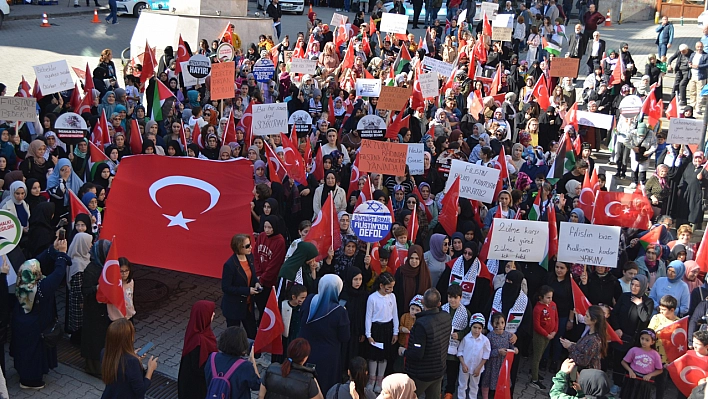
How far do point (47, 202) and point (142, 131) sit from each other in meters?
3.32

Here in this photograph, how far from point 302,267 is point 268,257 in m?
0.71

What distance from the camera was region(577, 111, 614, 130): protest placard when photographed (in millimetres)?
13672

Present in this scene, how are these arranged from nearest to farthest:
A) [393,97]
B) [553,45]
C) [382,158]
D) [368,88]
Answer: [382,158] → [393,97] → [368,88] → [553,45]

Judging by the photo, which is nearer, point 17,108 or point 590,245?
point 590,245

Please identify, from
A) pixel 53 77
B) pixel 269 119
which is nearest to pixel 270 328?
pixel 269 119

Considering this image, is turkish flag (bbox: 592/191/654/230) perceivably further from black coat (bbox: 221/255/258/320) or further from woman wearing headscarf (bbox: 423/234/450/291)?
black coat (bbox: 221/255/258/320)

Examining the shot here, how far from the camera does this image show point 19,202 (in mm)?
8875

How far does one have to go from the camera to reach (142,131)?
11969mm

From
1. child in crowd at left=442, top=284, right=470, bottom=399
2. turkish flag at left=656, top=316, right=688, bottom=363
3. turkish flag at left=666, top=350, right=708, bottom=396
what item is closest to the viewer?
turkish flag at left=666, top=350, right=708, bottom=396

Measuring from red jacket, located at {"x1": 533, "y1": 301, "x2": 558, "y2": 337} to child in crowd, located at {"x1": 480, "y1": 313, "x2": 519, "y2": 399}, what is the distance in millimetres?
538

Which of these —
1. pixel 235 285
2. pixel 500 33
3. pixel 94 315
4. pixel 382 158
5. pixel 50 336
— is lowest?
pixel 50 336

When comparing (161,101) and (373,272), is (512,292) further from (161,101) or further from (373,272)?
(161,101)

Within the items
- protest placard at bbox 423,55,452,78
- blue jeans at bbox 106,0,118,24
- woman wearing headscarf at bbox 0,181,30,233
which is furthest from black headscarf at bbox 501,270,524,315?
blue jeans at bbox 106,0,118,24

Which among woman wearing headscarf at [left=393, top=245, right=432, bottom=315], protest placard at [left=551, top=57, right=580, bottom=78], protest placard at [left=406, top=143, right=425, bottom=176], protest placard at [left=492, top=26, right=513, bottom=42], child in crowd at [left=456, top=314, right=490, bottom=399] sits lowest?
child in crowd at [left=456, top=314, right=490, bottom=399]
